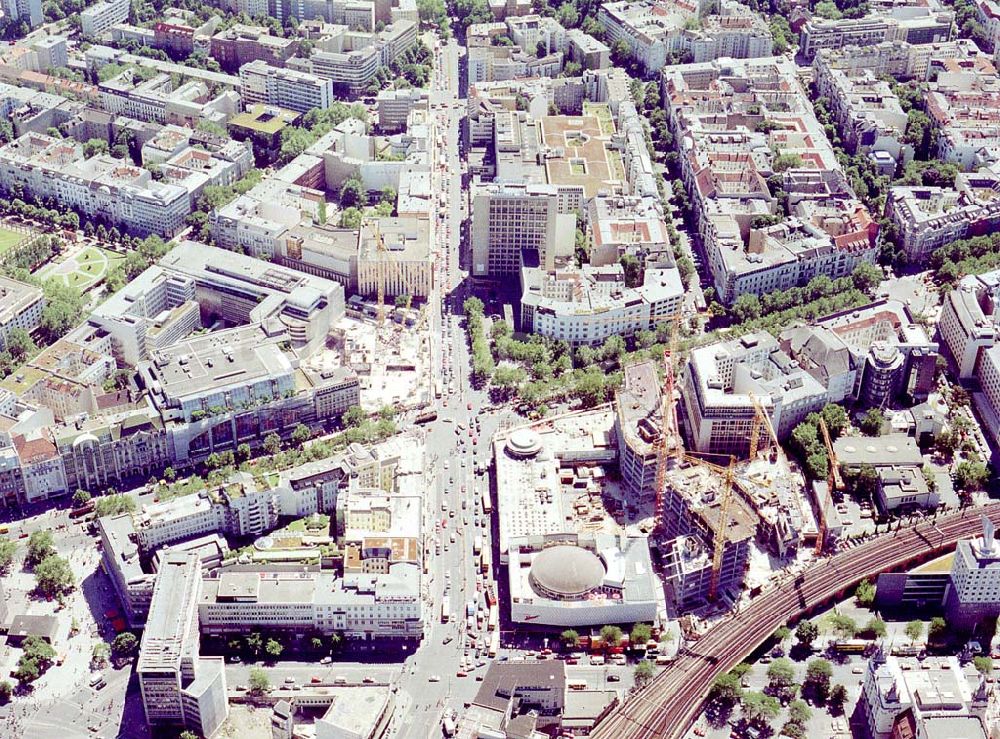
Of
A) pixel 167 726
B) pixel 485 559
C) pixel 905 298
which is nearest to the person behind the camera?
pixel 167 726

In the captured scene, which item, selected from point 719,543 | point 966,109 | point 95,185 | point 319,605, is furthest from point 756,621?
point 966,109

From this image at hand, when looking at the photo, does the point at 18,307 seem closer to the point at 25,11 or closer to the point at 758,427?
the point at 758,427

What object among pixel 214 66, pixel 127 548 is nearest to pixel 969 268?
pixel 127 548

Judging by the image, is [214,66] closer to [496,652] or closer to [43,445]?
[43,445]

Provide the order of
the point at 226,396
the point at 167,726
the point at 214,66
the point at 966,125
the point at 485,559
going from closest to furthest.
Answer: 1. the point at 167,726
2. the point at 485,559
3. the point at 226,396
4. the point at 966,125
5. the point at 214,66

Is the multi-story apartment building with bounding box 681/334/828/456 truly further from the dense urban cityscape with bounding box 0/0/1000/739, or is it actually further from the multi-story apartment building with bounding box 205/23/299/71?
the multi-story apartment building with bounding box 205/23/299/71

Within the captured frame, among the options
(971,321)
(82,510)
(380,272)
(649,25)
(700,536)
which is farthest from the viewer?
(649,25)

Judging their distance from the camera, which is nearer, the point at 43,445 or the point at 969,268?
the point at 43,445

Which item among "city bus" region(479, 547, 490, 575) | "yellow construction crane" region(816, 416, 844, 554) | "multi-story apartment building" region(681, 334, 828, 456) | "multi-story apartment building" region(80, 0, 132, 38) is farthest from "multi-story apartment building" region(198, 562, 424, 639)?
"multi-story apartment building" region(80, 0, 132, 38)
